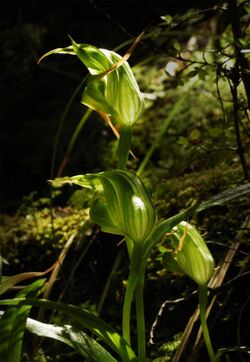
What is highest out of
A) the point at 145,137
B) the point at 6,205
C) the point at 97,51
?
the point at 97,51

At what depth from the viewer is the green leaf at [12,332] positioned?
73 cm

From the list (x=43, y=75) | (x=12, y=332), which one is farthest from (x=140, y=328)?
(x=43, y=75)

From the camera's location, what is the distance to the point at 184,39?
2971mm

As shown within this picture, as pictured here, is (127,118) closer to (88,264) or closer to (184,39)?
(88,264)

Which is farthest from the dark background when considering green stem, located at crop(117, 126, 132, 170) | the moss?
green stem, located at crop(117, 126, 132, 170)

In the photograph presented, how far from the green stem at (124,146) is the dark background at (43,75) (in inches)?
58.1

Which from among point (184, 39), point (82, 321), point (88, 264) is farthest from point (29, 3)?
point (82, 321)

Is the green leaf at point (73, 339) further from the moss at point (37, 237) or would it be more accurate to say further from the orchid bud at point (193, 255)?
the moss at point (37, 237)

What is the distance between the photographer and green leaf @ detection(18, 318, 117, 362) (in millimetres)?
747

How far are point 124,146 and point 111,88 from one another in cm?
10

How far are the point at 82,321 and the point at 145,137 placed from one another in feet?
5.58

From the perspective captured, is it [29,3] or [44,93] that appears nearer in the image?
[44,93]

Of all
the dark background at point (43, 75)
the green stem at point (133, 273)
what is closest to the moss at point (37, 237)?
the dark background at point (43, 75)

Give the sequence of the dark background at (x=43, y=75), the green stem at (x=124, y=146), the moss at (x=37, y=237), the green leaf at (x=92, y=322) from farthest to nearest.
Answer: the dark background at (x=43, y=75) → the moss at (x=37, y=237) → the green stem at (x=124, y=146) → the green leaf at (x=92, y=322)
